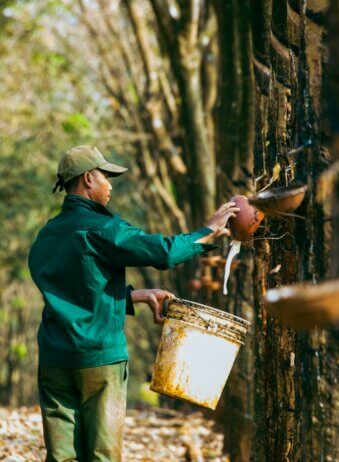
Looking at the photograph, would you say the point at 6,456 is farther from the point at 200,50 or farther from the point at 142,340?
the point at 142,340

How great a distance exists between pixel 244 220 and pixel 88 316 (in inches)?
44.0

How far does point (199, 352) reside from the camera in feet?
19.8

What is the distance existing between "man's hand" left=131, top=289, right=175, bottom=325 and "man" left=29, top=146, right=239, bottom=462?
35cm

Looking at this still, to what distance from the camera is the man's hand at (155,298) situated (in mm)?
6355

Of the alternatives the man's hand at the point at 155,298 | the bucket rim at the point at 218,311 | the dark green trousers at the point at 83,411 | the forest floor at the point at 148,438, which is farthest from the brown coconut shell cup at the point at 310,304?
the forest floor at the point at 148,438

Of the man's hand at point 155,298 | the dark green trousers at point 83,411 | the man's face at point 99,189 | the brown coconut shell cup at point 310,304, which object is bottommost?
the dark green trousers at point 83,411

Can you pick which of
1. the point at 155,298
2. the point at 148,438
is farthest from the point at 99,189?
the point at 148,438

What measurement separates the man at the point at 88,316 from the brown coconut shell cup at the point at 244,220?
71mm

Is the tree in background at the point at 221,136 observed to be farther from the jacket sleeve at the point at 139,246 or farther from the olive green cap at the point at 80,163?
the olive green cap at the point at 80,163

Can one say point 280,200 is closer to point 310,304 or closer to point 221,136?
point 310,304

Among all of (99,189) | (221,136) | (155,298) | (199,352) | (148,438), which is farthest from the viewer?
(148,438)

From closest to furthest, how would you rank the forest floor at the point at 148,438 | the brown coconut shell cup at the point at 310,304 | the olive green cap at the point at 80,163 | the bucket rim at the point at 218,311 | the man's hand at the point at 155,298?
the brown coconut shell cup at the point at 310,304 < the bucket rim at the point at 218,311 < the olive green cap at the point at 80,163 < the man's hand at the point at 155,298 < the forest floor at the point at 148,438

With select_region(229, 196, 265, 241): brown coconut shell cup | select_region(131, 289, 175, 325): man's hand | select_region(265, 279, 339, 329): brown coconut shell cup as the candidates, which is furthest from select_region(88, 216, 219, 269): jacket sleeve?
select_region(265, 279, 339, 329): brown coconut shell cup

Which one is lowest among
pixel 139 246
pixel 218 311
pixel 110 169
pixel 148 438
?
pixel 148 438
